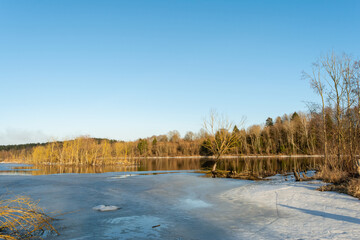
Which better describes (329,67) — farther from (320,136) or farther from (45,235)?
(45,235)

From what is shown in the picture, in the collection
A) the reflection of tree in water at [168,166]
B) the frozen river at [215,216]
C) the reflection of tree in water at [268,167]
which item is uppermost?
the frozen river at [215,216]

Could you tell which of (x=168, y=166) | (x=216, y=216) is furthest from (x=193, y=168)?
(x=216, y=216)

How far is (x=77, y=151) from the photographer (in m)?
54.5

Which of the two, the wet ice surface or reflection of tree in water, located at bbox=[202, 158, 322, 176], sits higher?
the wet ice surface

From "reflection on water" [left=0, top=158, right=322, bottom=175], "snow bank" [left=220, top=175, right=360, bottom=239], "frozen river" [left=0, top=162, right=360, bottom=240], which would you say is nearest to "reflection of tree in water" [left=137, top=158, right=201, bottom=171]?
"reflection on water" [left=0, top=158, right=322, bottom=175]

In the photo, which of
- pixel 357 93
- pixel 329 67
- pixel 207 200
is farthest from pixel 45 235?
pixel 329 67

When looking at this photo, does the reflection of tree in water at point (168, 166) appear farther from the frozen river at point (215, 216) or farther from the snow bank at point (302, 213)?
the snow bank at point (302, 213)

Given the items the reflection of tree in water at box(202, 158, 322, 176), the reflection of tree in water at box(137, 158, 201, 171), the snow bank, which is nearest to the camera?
the snow bank

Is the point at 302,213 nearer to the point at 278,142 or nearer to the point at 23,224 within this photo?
the point at 23,224

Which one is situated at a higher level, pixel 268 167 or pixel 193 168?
pixel 268 167

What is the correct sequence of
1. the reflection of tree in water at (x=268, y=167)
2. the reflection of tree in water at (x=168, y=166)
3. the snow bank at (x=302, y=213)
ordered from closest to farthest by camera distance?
1. the snow bank at (x=302, y=213)
2. the reflection of tree in water at (x=268, y=167)
3. the reflection of tree in water at (x=168, y=166)

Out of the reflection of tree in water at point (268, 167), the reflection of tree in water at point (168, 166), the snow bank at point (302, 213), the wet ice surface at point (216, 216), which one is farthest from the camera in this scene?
the reflection of tree in water at point (168, 166)

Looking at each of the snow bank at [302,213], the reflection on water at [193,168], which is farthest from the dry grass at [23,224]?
the reflection on water at [193,168]

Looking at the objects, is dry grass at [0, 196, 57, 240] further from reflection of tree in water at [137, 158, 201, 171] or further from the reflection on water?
reflection of tree in water at [137, 158, 201, 171]
